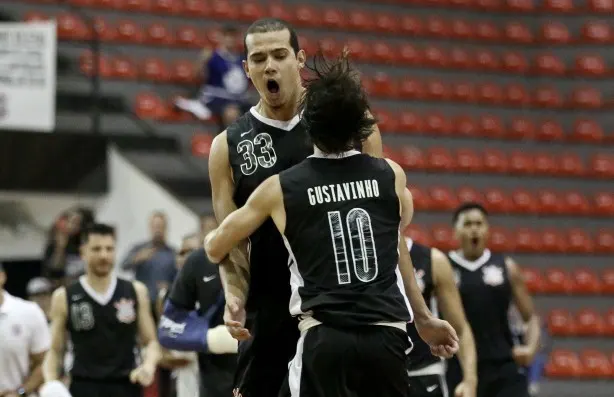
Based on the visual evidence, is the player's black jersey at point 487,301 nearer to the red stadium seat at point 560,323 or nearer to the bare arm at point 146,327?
the bare arm at point 146,327

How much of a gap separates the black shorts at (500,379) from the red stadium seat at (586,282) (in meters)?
8.25

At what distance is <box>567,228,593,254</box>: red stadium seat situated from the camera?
1714 centimetres

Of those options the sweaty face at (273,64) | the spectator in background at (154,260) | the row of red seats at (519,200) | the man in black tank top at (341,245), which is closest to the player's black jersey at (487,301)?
the spectator in background at (154,260)

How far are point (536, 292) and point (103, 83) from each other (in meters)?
6.33

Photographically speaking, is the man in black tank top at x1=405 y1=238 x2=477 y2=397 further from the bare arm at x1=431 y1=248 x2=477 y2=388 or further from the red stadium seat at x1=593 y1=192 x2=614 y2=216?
the red stadium seat at x1=593 y1=192 x2=614 y2=216

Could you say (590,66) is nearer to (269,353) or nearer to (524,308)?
(524,308)

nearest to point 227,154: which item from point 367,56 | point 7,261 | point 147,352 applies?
point 147,352

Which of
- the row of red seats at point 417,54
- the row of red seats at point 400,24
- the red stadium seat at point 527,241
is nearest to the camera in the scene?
the red stadium seat at point 527,241

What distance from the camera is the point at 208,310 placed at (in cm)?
764

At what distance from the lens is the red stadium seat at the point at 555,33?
20.1 meters

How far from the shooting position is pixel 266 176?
4.91m

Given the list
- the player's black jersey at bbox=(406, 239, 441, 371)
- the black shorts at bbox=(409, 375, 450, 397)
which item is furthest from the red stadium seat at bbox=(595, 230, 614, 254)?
the black shorts at bbox=(409, 375, 450, 397)

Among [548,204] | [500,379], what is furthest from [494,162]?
[500,379]

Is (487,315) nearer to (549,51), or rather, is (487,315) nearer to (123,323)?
(123,323)
